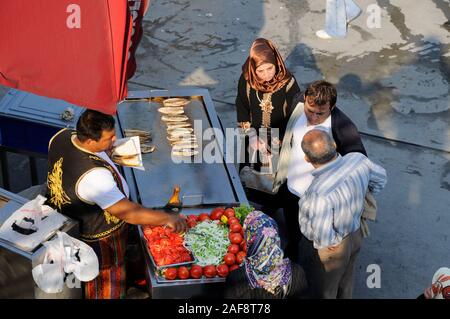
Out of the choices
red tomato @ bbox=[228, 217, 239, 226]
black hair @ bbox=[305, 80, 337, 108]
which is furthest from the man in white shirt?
red tomato @ bbox=[228, 217, 239, 226]

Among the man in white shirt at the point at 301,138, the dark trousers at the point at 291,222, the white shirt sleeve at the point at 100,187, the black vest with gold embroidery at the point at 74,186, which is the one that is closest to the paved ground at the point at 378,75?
the dark trousers at the point at 291,222

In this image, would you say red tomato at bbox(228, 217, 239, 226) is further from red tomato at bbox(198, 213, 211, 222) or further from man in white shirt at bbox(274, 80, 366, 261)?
man in white shirt at bbox(274, 80, 366, 261)

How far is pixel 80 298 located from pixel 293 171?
1.82m

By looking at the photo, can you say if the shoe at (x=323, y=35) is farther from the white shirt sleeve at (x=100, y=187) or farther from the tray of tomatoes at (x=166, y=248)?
the white shirt sleeve at (x=100, y=187)

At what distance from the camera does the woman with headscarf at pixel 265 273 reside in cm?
409

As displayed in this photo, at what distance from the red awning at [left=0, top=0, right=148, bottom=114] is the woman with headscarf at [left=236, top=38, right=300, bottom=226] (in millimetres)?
1366

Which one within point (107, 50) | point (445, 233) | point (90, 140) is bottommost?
point (445, 233)

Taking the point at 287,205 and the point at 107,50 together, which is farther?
the point at 287,205

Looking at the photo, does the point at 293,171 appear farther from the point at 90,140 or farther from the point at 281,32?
the point at 281,32

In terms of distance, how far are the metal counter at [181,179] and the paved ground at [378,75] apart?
55.5 inches

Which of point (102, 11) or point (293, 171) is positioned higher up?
point (102, 11)

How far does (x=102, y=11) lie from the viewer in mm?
4512

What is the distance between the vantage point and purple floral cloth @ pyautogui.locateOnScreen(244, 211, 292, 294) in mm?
4082
